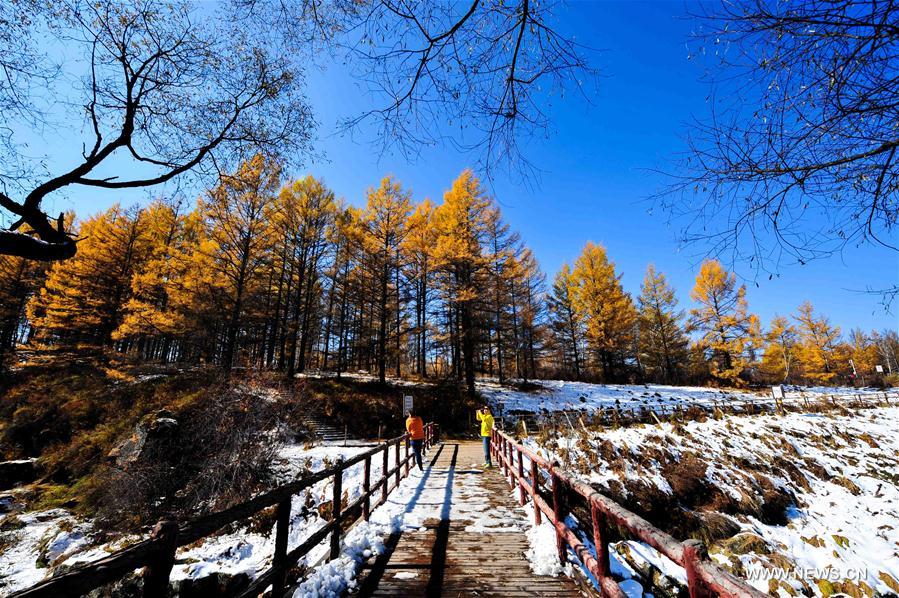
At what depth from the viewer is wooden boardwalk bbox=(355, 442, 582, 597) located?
3.43 metres

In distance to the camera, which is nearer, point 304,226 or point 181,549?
point 181,549

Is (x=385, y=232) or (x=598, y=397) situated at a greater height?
(x=385, y=232)

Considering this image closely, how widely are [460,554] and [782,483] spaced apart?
10985 mm

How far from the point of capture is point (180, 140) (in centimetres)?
597

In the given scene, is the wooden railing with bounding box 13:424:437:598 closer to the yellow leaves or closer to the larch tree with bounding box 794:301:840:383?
the yellow leaves

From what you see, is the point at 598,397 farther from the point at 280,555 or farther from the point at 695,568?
the point at 695,568

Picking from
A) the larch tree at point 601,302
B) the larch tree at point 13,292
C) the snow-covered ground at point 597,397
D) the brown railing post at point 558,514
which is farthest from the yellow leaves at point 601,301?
the larch tree at point 13,292

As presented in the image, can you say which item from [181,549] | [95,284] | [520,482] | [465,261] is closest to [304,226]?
[465,261]

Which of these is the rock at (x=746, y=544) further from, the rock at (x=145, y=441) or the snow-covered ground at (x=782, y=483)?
the rock at (x=145, y=441)

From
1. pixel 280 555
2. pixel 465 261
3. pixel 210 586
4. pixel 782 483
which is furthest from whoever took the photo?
pixel 465 261

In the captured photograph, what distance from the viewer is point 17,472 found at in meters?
12.3

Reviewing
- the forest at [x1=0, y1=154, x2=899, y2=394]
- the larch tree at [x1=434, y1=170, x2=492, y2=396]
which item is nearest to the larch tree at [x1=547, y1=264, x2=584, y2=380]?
the forest at [x1=0, y1=154, x2=899, y2=394]

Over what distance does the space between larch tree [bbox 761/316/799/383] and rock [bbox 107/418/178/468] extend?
1563 inches

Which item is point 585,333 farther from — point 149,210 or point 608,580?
point 149,210
